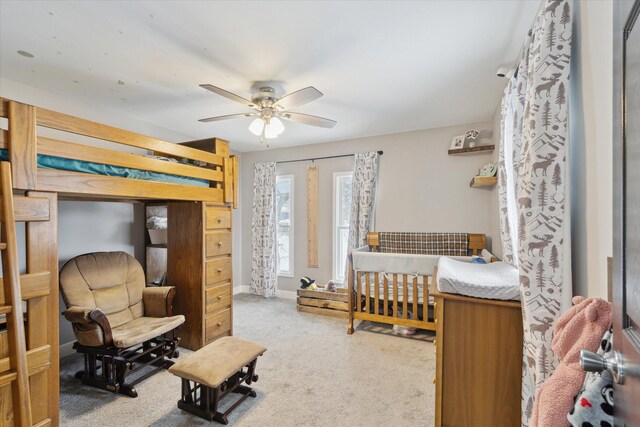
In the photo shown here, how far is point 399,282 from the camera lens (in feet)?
10.6

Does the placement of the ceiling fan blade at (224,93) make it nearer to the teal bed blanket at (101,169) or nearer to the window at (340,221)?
the teal bed blanket at (101,169)

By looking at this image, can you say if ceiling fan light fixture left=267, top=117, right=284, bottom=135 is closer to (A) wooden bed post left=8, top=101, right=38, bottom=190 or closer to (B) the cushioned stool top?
(A) wooden bed post left=8, top=101, right=38, bottom=190

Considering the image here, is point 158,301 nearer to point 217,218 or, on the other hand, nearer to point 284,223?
point 217,218

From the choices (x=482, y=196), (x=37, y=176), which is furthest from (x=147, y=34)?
(x=482, y=196)

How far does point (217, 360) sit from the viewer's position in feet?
6.33

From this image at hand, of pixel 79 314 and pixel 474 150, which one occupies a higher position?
pixel 474 150

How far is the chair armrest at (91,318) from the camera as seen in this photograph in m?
2.09

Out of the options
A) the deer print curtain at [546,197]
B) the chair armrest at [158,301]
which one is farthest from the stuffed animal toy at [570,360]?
the chair armrest at [158,301]

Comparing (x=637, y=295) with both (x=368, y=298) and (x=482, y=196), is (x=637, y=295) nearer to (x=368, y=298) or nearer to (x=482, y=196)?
(x=368, y=298)

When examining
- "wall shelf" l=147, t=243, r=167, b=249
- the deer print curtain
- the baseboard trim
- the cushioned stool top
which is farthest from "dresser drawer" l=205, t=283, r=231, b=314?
the deer print curtain

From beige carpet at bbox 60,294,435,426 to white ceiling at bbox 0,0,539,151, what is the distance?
2375mm

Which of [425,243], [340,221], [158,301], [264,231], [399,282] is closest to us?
[158,301]

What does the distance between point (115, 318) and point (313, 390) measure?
1.77 meters

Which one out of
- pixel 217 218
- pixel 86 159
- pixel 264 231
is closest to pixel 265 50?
pixel 86 159
